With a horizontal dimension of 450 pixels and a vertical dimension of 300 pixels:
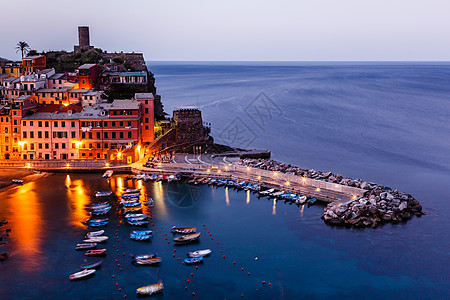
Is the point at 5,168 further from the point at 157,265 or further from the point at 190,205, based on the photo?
the point at 157,265

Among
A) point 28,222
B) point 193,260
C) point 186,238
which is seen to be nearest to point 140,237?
point 186,238

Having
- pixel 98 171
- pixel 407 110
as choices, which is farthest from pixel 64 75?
pixel 407 110

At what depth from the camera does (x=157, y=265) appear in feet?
113

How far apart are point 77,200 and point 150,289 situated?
20598 millimetres

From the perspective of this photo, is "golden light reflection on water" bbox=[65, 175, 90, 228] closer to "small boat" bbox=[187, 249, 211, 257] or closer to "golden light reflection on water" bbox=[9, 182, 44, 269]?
"golden light reflection on water" bbox=[9, 182, 44, 269]

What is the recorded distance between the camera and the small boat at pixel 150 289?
3072cm

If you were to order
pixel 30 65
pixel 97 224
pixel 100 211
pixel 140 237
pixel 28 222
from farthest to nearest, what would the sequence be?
pixel 30 65
pixel 100 211
pixel 28 222
pixel 97 224
pixel 140 237

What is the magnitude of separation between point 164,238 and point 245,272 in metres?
8.25

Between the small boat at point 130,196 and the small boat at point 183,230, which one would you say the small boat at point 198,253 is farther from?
the small boat at point 130,196

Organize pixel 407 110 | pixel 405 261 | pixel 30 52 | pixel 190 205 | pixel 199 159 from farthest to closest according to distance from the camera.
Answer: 1. pixel 407 110
2. pixel 30 52
3. pixel 199 159
4. pixel 190 205
5. pixel 405 261

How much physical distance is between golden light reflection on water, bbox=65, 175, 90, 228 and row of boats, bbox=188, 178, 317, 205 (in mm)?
12502

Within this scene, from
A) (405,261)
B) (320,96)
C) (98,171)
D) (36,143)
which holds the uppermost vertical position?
(320,96)

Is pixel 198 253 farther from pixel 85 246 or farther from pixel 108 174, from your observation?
pixel 108 174

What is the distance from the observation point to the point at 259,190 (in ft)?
171
